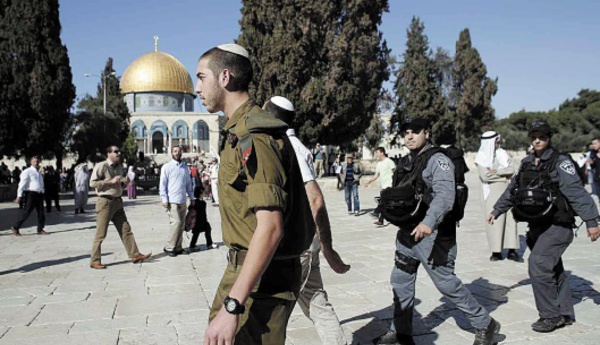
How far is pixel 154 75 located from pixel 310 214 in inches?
2952

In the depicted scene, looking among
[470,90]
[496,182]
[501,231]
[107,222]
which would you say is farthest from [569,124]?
[107,222]

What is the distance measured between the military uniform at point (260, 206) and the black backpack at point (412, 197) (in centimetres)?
190

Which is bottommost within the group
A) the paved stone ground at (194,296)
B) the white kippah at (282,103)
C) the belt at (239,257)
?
the paved stone ground at (194,296)

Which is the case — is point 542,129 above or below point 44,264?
above

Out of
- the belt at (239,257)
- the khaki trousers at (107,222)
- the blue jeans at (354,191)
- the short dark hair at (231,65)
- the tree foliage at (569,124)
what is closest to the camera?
the belt at (239,257)

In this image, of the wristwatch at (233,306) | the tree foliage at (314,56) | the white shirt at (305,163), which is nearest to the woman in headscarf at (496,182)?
the white shirt at (305,163)

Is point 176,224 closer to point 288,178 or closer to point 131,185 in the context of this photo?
point 288,178

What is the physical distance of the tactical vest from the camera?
4.34m

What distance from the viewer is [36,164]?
1167cm

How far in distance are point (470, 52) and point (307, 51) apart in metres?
27.2

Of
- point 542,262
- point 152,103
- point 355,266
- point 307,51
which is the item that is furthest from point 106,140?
point 152,103

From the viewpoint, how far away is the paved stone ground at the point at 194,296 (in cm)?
441

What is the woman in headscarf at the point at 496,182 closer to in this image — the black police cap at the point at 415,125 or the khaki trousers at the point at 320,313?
the black police cap at the point at 415,125

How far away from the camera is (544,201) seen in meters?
4.32
